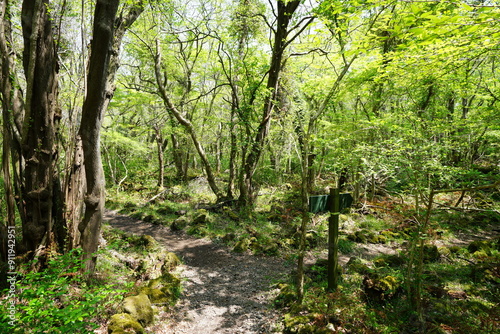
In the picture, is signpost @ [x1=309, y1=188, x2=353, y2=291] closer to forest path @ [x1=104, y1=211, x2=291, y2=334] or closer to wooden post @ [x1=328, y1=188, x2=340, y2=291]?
wooden post @ [x1=328, y1=188, x2=340, y2=291]

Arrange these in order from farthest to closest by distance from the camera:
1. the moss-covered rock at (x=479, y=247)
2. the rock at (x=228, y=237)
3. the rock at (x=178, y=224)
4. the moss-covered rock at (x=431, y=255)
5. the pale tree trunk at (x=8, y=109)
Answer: the rock at (x=178, y=224) → the rock at (x=228, y=237) → the moss-covered rock at (x=479, y=247) → the moss-covered rock at (x=431, y=255) → the pale tree trunk at (x=8, y=109)

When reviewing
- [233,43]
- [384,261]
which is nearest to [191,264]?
[384,261]

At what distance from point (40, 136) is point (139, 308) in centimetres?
306

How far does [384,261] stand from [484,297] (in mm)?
1699

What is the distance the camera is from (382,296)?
420cm

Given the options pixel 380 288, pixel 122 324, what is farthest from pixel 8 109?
pixel 380 288

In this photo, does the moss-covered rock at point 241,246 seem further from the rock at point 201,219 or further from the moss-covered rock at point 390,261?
the moss-covered rock at point 390,261

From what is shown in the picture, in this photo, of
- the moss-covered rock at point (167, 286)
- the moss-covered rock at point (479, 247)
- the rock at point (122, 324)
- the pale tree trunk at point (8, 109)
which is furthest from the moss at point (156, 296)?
the moss-covered rock at point (479, 247)

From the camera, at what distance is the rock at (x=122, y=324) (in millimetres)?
3105

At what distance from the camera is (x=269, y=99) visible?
27.6 ft

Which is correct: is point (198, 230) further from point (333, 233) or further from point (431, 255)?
point (431, 255)

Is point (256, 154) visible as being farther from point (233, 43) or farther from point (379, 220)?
point (379, 220)

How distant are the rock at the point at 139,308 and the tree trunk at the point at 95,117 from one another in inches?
30.4

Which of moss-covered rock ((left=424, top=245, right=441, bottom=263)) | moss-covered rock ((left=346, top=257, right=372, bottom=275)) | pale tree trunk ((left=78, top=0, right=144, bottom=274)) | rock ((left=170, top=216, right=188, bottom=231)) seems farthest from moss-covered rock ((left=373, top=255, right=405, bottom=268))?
rock ((left=170, top=216, right=188, bottom=231))
